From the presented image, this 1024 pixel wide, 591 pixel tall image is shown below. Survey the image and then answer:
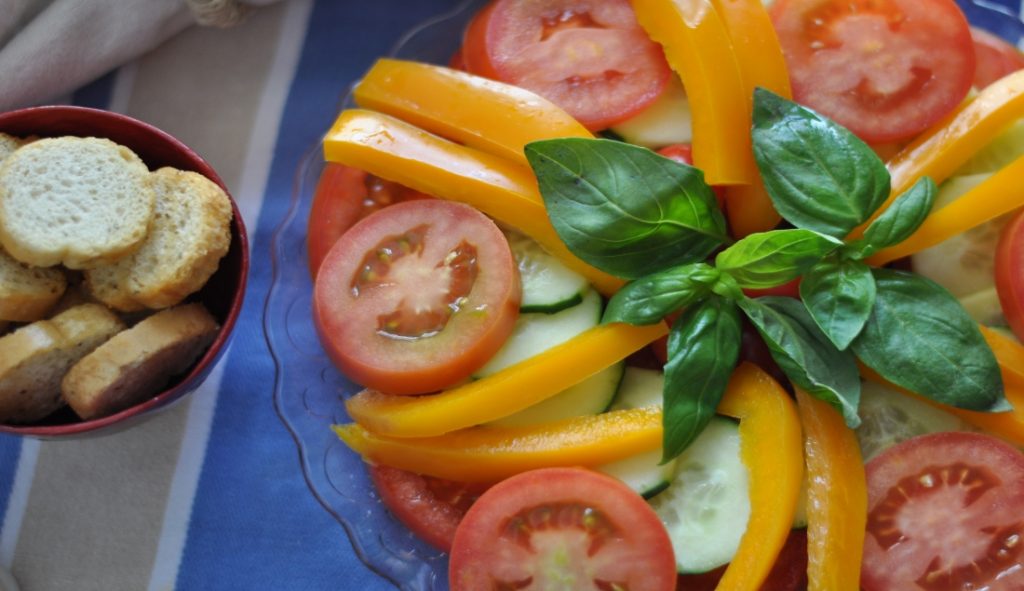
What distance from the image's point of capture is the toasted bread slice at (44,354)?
6.38 feet

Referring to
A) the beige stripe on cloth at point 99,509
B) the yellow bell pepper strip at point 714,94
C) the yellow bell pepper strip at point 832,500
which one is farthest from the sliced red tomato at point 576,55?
the beige stripe on cloth at point 99,509

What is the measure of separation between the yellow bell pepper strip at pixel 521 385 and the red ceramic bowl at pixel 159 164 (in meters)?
0.40

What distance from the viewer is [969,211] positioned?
193cm

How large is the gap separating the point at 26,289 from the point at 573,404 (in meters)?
1.00

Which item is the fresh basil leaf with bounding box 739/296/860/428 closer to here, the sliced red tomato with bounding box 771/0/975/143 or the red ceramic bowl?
the sliced red tomato with bounding box 771/0/975/143

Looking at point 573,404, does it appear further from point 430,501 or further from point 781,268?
point 781,268

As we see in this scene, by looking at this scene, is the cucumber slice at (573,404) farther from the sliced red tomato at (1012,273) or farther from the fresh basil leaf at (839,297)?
the sliced red tomato at (1012,273)

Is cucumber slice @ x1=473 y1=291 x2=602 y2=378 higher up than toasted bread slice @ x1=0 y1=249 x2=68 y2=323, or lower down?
lower down

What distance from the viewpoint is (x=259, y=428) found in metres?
2.33

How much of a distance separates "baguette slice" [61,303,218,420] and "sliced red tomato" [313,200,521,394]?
0.24 metres

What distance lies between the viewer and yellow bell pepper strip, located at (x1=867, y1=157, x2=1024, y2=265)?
6.30 ft

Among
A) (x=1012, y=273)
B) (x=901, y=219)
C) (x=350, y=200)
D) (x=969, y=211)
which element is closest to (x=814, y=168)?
(x=901, y=219)

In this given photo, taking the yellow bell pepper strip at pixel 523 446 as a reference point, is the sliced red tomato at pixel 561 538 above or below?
below

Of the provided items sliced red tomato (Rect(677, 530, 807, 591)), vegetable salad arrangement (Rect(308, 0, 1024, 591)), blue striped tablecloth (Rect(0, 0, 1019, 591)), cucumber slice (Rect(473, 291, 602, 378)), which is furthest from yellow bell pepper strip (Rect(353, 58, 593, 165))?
sliced red tomato (Rect(677, 530, 807, 591))
